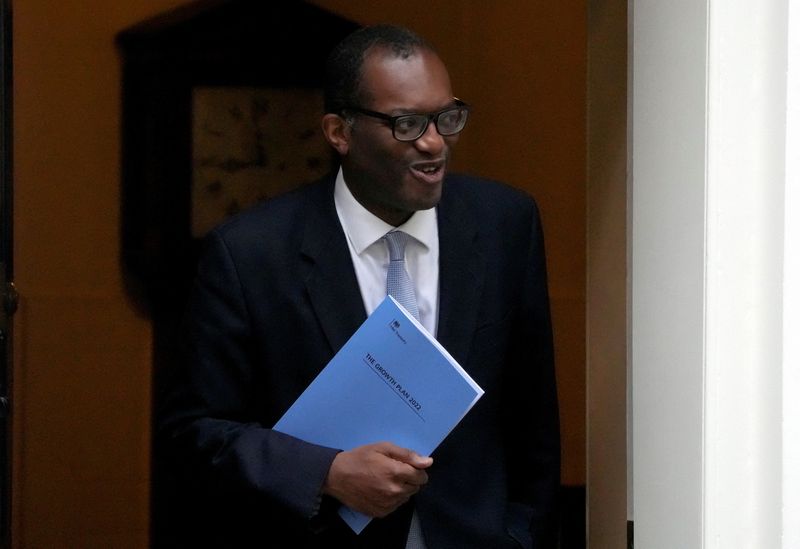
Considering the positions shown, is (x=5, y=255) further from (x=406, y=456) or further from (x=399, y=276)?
(x=406, y=456)

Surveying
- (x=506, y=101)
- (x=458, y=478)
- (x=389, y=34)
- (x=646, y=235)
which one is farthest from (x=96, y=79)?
(x=646, y=235)

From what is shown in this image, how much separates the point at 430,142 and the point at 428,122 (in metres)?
0.03

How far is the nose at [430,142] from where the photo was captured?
190 centimetres

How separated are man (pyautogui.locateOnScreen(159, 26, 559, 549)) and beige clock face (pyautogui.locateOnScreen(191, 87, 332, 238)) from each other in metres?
2.08

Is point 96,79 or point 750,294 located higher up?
point 96,79

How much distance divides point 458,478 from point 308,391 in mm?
333

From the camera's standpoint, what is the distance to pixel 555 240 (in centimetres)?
430

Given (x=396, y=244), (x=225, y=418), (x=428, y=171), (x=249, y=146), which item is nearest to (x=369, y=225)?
(x=396, y=244)

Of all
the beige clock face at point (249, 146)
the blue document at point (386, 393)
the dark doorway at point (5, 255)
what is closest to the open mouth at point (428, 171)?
A: the blue document at point (386, 393)

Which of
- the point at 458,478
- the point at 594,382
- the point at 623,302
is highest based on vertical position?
the point at 623,302

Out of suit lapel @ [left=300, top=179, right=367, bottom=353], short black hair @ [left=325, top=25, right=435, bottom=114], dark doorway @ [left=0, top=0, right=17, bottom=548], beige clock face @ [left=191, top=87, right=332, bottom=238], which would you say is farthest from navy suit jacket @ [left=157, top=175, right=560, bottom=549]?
beige clock face @ [left=191, top=87, right=332, bottom=238]

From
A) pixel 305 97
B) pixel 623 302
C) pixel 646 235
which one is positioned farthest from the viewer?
pixel 305 97

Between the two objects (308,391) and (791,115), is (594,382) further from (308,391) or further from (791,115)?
(791,115)

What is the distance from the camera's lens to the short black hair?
6.60ft
